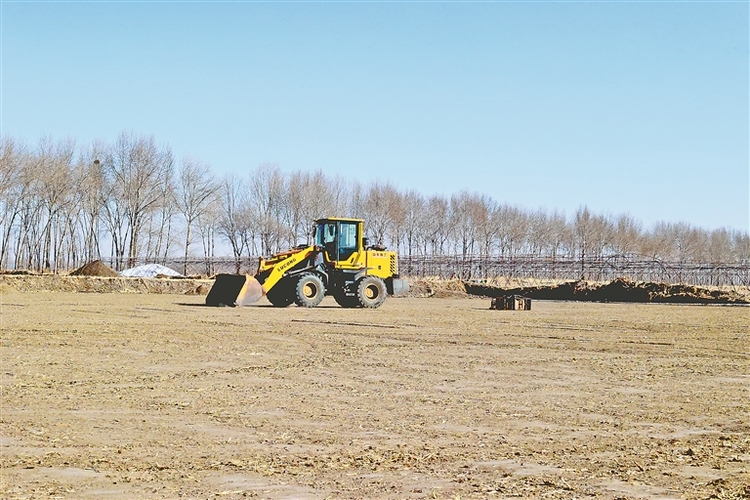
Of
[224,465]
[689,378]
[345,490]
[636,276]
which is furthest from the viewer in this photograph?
[636,276]

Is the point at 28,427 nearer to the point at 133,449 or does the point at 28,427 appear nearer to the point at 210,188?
the point at 133,449

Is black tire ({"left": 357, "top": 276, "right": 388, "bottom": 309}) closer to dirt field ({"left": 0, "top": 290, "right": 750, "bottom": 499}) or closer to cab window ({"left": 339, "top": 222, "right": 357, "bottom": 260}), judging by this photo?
cab window ({"left": 339, "top": 222, "right": 357, "bottom": 260})

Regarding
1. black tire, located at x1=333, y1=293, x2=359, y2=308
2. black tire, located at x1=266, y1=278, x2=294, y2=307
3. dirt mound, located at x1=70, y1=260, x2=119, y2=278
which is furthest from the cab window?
dirt mound, located at x1=70, y1=260, x2=119, y2=278

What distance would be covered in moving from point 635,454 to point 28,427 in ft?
18.3

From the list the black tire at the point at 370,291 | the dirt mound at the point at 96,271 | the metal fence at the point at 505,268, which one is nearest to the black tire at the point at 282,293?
the black tire at the point at 370,291

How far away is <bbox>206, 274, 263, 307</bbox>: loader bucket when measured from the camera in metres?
28.8

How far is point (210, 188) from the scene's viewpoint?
251 ft

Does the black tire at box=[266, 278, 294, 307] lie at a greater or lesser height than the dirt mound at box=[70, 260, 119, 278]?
lesser

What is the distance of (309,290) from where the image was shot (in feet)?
95.6

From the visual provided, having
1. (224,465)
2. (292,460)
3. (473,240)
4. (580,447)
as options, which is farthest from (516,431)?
(473,240)

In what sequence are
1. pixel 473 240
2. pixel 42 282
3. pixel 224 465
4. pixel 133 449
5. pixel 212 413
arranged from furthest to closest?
1. pixel 473 240
2. pixel 42 282
3. pixel 212 413
4. pixel 133 449
5. pixel 224 465

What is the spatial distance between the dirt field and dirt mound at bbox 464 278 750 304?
28.0 meters

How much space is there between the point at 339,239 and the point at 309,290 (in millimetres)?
2057

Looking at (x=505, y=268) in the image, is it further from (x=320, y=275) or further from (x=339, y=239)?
(x=320, y=275)
